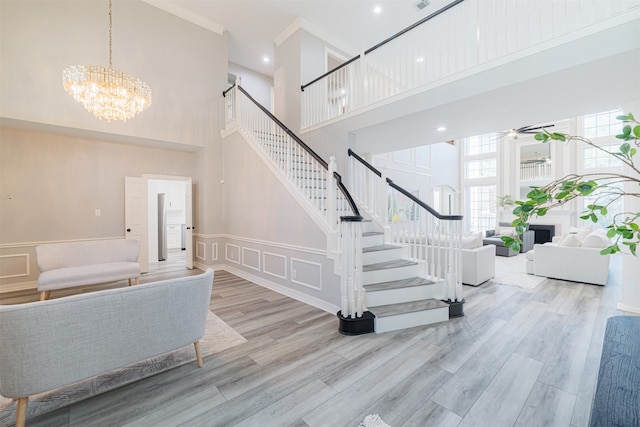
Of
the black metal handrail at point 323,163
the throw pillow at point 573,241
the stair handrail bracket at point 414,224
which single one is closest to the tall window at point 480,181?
the throw pillow at point 573,241

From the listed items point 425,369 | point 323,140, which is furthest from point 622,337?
point 323,140

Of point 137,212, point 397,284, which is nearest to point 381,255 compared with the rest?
point 397,284

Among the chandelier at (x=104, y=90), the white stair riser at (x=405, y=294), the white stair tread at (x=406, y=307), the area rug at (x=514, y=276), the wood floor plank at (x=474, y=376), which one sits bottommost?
the wood floor plank at (x=474, y=376)

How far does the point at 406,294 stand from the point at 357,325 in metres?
0.85

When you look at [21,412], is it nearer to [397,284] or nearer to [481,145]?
[397,284]

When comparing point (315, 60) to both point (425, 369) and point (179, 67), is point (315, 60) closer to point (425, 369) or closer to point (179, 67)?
point (179, 67)

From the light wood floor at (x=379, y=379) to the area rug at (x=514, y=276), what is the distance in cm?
139

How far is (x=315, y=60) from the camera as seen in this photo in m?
6.29

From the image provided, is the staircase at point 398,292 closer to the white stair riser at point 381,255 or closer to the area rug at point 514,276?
the white stair riser at point 381,255

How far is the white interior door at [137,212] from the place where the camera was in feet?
18.7

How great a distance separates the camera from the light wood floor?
6.19 feet

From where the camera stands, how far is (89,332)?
6.07 feet

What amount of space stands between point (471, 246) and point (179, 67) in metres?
6.90

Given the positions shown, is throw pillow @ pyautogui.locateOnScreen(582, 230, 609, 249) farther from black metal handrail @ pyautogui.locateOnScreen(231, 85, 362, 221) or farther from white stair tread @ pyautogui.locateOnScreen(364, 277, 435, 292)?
black metal handrail @ pyautogui.locateOnScreen(231, 85, 362, 221)
